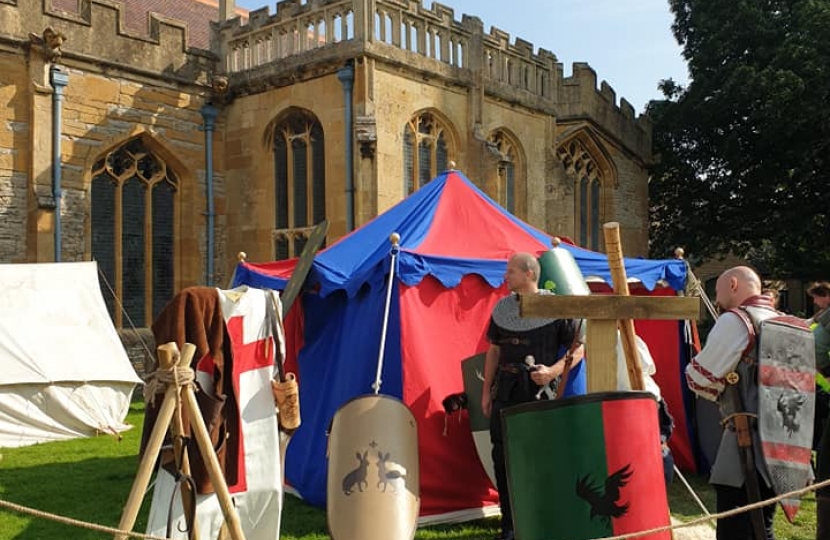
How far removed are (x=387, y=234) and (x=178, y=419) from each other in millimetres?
3030

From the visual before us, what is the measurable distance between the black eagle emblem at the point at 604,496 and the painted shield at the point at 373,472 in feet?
4.50

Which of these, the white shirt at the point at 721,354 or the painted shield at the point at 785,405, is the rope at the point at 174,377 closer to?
the white shirt at the point at 721,354

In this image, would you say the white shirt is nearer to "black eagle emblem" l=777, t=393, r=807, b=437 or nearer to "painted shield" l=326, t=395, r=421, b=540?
"black eagle emblem" l=777, t=393, r=807, b=437

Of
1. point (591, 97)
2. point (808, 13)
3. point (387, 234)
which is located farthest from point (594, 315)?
point (808, 13)

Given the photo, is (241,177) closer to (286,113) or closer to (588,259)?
(286,113)

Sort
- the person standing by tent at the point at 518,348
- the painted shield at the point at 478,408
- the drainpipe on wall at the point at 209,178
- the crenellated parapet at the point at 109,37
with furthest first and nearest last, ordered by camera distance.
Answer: the drainpipe on wall at the point at 209,178 < the crenellated parapet at the point at 109,37 < the painted shield at the point at 478,408 < the person standing by tent at the point at 518,348

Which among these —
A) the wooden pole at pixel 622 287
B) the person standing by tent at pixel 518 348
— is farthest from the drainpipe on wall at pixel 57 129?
the wooden pole at pixel 622 287

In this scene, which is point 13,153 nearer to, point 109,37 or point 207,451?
point 109,37

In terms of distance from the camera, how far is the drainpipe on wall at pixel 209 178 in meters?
13.8

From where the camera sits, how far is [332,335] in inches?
238

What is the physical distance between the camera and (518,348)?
14.6 ft

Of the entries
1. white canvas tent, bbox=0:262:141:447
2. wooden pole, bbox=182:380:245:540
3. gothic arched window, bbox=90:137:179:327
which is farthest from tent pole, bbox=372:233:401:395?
gothic arched window, bbox=90:137:179:327

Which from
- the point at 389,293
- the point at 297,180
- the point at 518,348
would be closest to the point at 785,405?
the point at 518,348

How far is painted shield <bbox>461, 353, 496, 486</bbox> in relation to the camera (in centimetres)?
521
